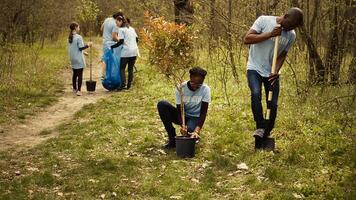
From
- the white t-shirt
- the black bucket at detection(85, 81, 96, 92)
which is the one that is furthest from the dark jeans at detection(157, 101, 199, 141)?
the black bucket at detection(85, 81, 96, 92)

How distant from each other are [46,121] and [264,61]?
510 cm

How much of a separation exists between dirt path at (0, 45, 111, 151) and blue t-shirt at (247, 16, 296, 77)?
3.86 meters

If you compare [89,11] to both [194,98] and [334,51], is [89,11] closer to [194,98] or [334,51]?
[334,51]

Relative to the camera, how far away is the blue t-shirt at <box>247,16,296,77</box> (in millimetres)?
6789

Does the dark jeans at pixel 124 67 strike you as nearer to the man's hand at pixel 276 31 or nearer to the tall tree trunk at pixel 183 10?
the tall tree trunk at pixel 183 10

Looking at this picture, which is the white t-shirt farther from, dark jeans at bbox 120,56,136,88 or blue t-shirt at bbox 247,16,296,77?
blue t-shirt at bbox 247,16,296,77

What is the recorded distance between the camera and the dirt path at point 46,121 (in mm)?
8516

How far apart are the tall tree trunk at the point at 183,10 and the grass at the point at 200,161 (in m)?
4.98

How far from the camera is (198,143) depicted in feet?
25.7

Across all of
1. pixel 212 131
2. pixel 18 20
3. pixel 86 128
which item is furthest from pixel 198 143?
pixel 18 20

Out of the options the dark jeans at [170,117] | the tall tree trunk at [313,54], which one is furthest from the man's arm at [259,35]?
the tall tree trunk at [313,54]

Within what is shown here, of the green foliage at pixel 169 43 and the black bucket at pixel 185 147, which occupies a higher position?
the green foliage at pixel 169 43

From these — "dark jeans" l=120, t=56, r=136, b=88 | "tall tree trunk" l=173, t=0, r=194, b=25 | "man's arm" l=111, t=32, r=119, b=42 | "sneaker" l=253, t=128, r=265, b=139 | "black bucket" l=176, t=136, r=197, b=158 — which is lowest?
"black bucket" l=176, t=136, r=197, b=158

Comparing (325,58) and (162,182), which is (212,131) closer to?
(162,182)
